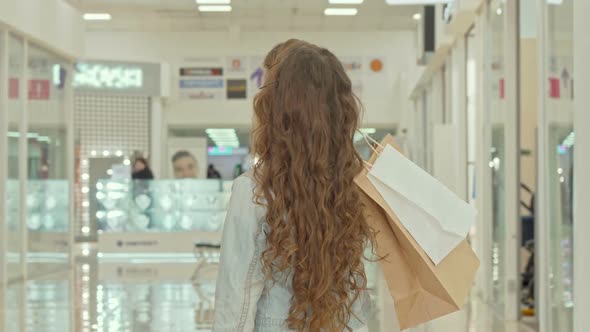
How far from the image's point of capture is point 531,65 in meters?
11.8

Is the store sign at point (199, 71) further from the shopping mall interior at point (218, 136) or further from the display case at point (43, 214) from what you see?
the display case at point (43, 214)

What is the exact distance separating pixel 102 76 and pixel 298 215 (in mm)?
17619

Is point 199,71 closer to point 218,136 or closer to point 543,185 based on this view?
point 218,136

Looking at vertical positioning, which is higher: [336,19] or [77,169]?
[336,19]

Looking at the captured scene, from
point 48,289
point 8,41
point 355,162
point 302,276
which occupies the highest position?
point 8,41

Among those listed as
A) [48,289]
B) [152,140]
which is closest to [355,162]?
[48,289]

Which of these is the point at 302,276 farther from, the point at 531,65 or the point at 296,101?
the point at 531,65

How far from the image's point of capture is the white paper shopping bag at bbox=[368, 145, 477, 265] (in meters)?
2.19

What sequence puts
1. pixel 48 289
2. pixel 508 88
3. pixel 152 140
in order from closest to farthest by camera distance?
pixel 508 88 → pixel 48 289 → pixel 152 140

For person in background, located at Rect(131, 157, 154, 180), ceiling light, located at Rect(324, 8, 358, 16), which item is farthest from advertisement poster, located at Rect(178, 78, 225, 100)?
person in background, located at Rect(131, 157, 154, 180)

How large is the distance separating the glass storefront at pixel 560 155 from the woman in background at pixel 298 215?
3.29 meters

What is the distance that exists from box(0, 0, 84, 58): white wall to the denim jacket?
29.0ft

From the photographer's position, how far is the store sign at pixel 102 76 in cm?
1908

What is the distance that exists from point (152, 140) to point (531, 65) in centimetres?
1041
